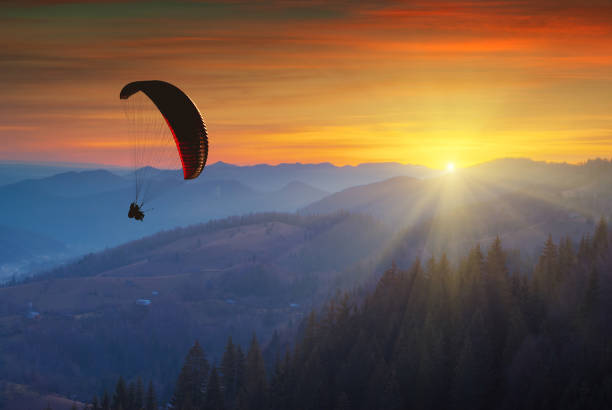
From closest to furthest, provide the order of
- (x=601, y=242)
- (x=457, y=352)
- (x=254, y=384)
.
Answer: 1. (x=457, y=352)
2. (x=254, y=384)
3. (x=601, y=242)

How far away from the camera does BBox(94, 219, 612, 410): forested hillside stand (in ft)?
182

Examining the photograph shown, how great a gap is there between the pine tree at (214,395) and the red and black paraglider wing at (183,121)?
143 ft

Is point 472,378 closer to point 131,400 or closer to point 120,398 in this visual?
point 131,400

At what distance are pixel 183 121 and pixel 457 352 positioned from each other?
42.7 metres

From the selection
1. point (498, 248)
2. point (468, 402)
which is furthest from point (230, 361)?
point (498, 248)

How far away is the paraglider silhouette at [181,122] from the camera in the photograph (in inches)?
1395

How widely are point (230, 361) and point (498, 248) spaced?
140 ft

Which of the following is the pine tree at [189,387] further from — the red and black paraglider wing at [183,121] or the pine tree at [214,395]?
the red and black paraglider wing at [183,121]

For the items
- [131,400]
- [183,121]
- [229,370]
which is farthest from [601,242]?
[131,400]

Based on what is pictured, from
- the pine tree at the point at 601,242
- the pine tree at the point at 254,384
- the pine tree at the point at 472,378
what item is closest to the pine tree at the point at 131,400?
the pine tree at the point at 254,384

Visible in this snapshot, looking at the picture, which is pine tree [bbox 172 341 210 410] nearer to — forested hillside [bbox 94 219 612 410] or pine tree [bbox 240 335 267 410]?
forested hillside [bbox 94 219 612 410]

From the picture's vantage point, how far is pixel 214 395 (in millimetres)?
71688

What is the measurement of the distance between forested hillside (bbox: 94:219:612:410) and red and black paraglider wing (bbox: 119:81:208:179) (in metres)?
34.5

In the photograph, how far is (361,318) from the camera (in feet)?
260
